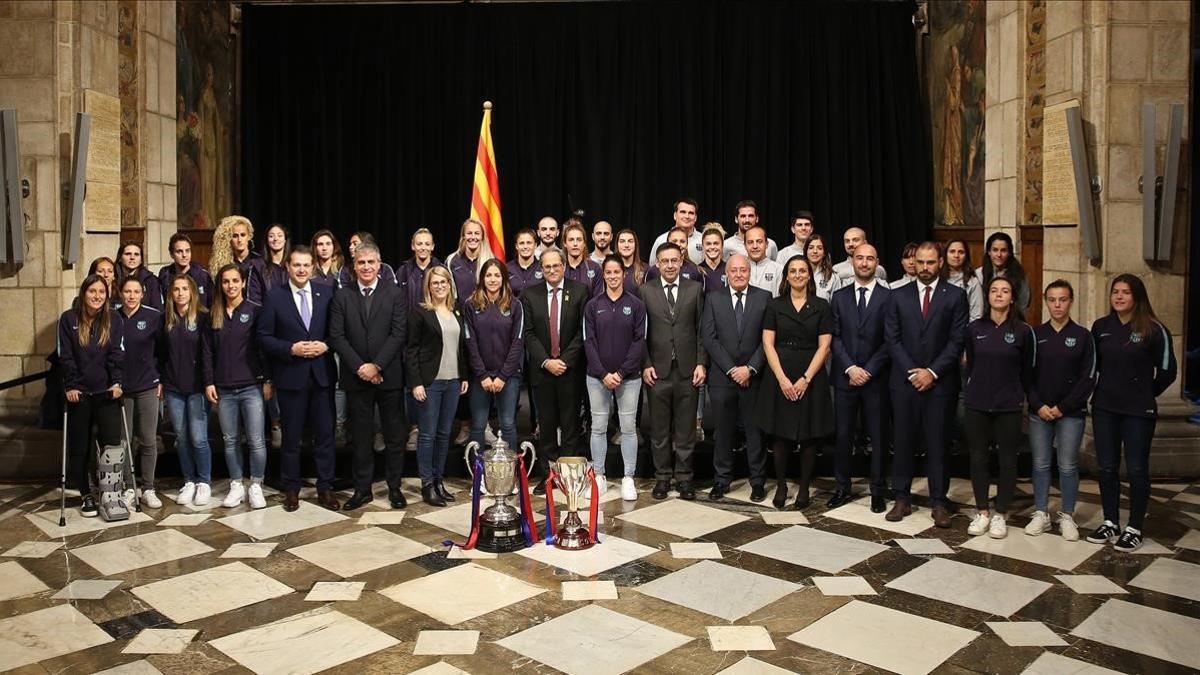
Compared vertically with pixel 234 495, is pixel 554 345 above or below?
above

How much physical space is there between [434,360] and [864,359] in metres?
2.41

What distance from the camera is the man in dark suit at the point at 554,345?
20.1 feet

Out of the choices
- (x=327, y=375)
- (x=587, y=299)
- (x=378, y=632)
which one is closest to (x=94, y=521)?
(x=327, y=375)

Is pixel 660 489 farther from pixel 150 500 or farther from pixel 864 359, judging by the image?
pixel 150 500

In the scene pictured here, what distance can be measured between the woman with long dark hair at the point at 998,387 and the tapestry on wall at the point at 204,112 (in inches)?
264

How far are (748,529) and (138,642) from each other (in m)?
2.93

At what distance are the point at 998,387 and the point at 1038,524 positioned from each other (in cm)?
74

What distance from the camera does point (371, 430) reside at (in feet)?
19.4

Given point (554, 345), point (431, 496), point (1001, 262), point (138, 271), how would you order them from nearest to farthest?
point (431, 496)
point (554, 345)
point (138, 271)
point (1001, 262)

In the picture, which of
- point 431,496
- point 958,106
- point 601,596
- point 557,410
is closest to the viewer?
point 601,596

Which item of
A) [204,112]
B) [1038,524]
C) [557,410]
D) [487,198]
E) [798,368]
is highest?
[204,112]

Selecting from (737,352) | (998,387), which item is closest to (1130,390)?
(998,387)

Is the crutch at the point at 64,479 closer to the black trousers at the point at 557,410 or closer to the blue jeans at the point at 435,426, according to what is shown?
the blue jeans at the point at 435,426

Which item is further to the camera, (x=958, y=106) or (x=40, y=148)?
(x=958, y=106)
